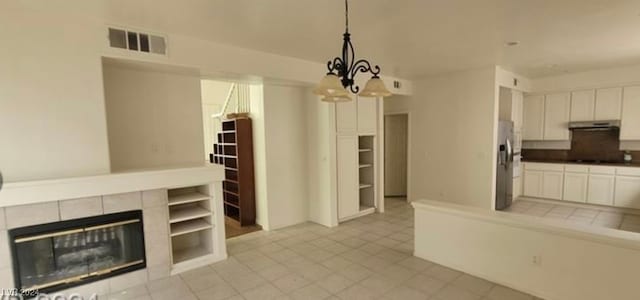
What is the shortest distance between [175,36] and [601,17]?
437 cm

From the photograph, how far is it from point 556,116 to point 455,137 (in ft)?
8.13

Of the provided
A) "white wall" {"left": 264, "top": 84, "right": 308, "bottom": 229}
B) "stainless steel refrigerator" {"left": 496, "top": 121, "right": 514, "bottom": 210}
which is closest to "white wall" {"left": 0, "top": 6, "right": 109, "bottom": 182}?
"white wall" {"left": 264, "top": 84, "right": 308, "bottom": 229}

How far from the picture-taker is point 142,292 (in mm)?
2982

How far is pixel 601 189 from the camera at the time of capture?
5484mm

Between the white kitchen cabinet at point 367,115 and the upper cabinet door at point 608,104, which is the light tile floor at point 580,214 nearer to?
the upper cabinet door at point 608,104

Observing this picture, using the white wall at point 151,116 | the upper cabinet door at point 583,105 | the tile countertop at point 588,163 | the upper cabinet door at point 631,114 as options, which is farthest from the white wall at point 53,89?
the upper cabinet door at point 631,114

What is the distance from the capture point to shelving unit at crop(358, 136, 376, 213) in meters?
5.71

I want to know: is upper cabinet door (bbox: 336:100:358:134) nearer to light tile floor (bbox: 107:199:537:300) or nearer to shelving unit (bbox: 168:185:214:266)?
light tile floor (bbox: 107:199:537:300)

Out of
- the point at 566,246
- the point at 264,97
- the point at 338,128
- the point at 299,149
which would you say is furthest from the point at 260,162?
the point at 566,246

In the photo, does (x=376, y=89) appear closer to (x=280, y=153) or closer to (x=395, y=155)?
(x=280, y=153)

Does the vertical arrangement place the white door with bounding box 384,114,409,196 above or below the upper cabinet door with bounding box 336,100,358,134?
below

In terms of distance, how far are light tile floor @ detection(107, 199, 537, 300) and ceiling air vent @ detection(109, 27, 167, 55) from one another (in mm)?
2484

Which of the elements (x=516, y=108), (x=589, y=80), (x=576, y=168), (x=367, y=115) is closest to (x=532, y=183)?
(x=576, y=168)

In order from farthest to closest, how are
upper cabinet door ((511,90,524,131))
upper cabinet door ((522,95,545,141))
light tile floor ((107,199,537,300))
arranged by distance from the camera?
upper cabinet door ((522,95,545,141)) < upper cabinet door ((511,90,524,131)) < light tile floor ((107,199,537,300))
